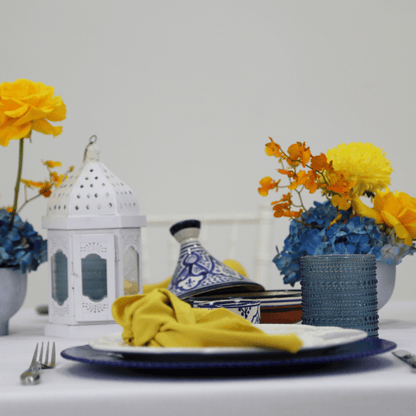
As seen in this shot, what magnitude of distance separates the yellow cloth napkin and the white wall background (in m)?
2.54

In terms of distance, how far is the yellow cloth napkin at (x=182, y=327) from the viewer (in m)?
0.47

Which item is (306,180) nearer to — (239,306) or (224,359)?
(239,306)

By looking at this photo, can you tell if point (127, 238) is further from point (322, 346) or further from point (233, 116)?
point (233, 116)

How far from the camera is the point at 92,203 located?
2.97 feet

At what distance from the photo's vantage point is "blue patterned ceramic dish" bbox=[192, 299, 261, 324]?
648 millimetres

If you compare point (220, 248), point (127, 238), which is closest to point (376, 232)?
point (127, 238)

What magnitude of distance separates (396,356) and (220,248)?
2444 millimetres

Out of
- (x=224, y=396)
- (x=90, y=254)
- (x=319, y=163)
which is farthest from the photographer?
(x=90, y=254)

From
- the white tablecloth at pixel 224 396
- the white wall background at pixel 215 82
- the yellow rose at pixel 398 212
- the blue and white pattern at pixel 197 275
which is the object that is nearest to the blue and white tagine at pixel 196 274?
the blue and white pattern at pixel 197 275

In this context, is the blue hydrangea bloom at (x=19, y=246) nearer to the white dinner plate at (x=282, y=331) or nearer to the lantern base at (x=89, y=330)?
the lantern base at (x=89, y=330)

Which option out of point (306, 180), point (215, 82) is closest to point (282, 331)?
point (306, 180)

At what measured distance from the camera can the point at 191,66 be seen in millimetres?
3162

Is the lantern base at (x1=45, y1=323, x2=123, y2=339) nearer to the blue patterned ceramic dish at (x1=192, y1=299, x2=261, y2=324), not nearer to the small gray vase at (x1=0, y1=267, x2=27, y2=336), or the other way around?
the small gray vase at (x1=0, y1=267, x2=27, y2=336)

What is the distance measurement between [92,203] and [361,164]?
41cm
